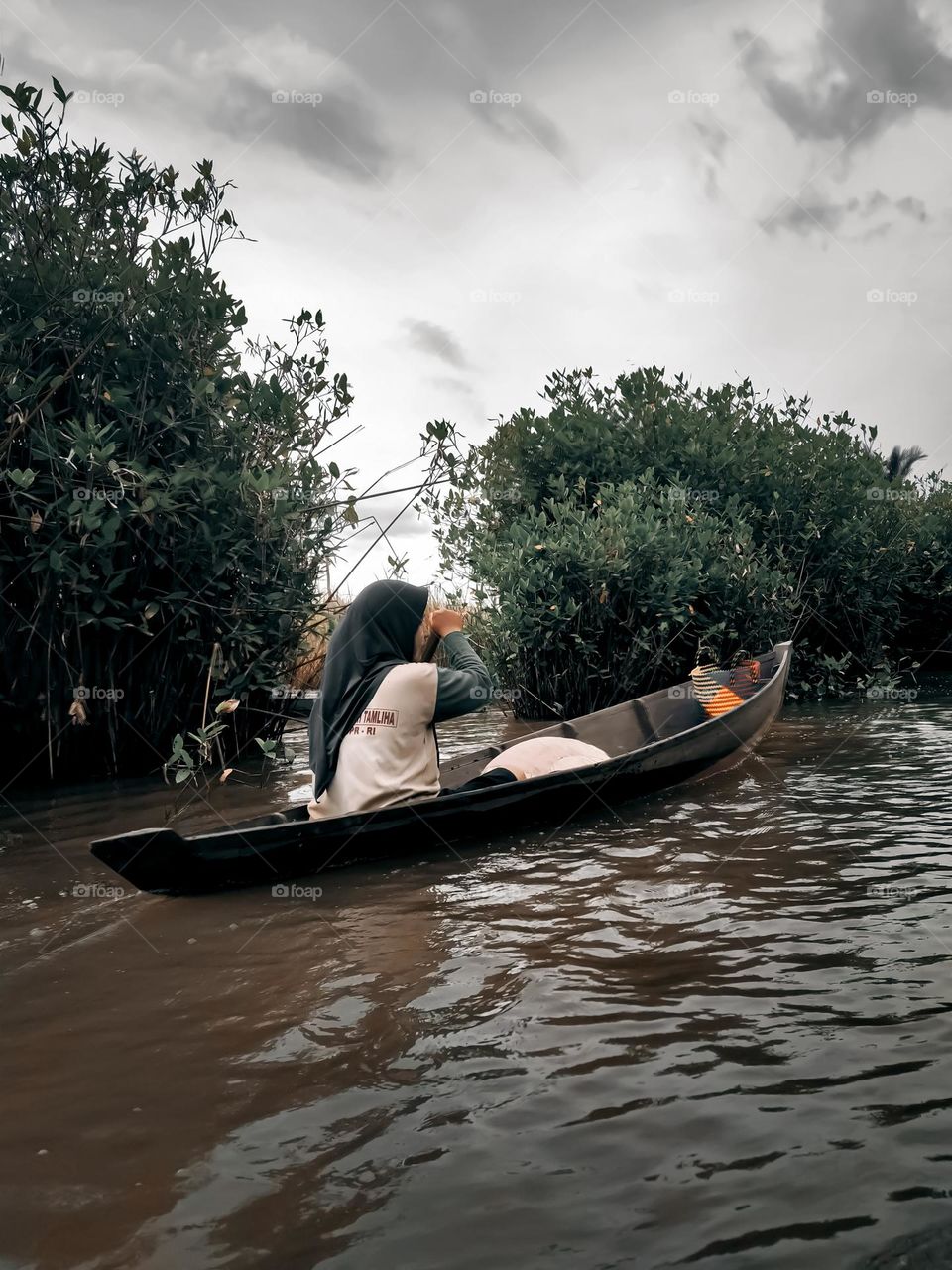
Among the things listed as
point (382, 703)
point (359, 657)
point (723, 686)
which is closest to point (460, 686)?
point (382, 703)

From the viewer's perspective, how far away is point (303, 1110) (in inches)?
101

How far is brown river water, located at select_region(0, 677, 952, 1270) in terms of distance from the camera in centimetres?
205

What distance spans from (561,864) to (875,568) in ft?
38.2

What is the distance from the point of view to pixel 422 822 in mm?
5262

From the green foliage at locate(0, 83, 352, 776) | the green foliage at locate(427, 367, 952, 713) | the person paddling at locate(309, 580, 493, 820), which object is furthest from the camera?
the green foliage at locate(427, 367, 952, 713)

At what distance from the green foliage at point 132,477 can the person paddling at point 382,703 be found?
9.22ft

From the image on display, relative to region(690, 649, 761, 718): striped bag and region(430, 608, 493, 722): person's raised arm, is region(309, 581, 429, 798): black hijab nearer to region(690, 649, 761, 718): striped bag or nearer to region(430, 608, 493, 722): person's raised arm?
region(430, 608, 493, 722): person's raised arm

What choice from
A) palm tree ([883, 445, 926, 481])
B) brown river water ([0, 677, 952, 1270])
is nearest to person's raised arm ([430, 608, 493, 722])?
brown river water ([0, 677, 952, 1270])

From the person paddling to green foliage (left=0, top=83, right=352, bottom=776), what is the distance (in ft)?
9.22

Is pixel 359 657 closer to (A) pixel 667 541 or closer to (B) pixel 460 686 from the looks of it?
(B) pixel 460 686

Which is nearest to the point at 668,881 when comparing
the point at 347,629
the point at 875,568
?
the point at 347,629

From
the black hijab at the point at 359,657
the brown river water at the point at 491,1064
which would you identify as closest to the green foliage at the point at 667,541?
the black hijab at the point at 359,657

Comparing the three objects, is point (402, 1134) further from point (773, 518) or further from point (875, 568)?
point (875, 568)

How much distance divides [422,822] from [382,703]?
0.70 meters
